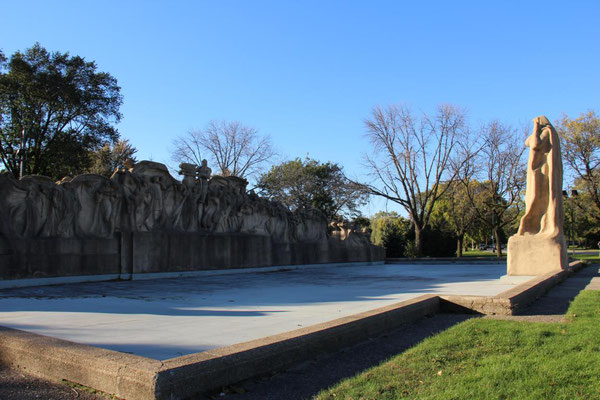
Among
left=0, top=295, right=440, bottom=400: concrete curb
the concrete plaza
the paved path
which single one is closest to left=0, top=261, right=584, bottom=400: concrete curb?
left=0, top=295, right=440, bottom=400: concrete curb

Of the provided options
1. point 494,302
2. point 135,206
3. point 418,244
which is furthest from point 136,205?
point 418,244

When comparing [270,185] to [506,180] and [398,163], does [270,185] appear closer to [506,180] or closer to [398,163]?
[398,163]

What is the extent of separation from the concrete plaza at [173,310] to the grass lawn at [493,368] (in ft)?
4.92

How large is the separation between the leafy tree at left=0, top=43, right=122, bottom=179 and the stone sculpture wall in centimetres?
1449

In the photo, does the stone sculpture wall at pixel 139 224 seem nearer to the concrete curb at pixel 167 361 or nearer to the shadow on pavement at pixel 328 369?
the concrete curb at pixel 167 361

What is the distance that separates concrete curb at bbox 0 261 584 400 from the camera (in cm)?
320

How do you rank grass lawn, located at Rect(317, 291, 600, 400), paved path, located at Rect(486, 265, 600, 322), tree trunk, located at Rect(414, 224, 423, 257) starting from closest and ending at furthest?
grass lawn, located at Rect(317, 291, 600, 400) < paved path, located at Rect(486, 265, 600, 322) < tree trunk, located at Rect(414, 224, 423, 257)

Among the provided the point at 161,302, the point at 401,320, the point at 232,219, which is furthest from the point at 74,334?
the point at 232,219

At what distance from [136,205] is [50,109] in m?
17.0

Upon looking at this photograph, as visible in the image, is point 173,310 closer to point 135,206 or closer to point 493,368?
point 493,368

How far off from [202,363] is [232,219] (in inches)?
516

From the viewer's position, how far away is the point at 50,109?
26266mm

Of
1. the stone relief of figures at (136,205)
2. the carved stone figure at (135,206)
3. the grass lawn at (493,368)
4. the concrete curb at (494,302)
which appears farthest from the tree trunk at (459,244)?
the grass lawn at (493,368)

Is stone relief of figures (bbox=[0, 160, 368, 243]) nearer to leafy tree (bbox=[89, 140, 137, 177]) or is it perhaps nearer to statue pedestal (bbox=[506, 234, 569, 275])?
statue pedestal (bbox=[506, 234, 569, 275])
